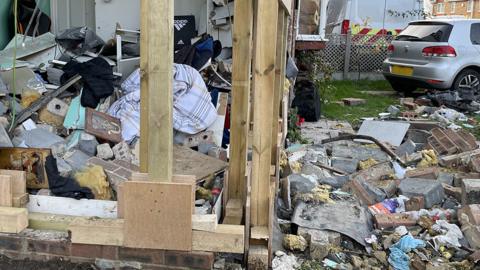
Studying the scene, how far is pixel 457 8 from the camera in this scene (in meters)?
39.2

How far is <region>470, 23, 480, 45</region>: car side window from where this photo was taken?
11531mm

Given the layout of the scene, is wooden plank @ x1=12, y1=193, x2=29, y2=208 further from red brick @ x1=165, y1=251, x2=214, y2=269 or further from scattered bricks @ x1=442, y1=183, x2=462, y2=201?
scattered bricks @ x1=442, y1=183, x2=462, y2=201

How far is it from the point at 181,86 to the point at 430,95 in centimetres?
750

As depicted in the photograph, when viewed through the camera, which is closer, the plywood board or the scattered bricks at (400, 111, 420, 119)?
the plywood board

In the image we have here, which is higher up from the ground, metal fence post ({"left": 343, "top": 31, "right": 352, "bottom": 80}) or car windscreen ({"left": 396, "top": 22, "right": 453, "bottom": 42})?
car windscreen ({"left": 396, "top": 22, "right": 453, "bottom": 42})

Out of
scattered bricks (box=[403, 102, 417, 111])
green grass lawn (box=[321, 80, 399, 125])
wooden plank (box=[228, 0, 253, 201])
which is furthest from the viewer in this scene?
scattered bricks (box=[403, 102, 417, 111])

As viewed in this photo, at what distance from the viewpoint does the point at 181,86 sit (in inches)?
235

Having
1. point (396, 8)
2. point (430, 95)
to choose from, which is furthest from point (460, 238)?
point (396, 8)

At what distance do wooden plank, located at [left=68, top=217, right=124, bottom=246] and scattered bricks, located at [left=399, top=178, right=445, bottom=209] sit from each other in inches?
130

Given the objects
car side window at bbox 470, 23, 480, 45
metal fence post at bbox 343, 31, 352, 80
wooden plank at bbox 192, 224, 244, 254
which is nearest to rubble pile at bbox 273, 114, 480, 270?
wooden plank at bbox 192, 224, 244, 254

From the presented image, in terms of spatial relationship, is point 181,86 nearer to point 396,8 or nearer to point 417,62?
point 417,62

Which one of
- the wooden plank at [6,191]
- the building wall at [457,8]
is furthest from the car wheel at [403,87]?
the building wall at [457,8]

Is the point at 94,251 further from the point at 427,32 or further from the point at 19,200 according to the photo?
the point at 427,32

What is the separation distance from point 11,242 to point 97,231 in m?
0.57
